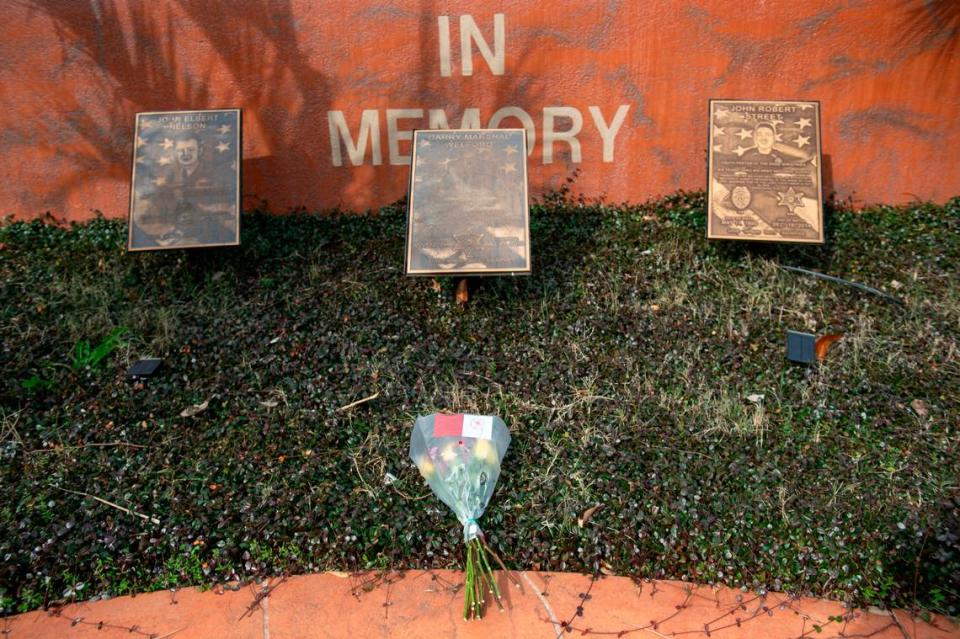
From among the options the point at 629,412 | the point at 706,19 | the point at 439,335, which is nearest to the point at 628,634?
the point at 629,412

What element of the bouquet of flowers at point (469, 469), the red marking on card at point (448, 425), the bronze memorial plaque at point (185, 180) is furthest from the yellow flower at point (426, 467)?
the bronze memorial plaque at point (185, 180)

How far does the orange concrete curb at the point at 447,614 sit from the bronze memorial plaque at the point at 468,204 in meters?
2.03

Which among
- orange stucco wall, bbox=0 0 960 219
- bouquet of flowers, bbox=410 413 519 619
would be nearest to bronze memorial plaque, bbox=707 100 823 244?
orange stucco wall, bbox=0 0 960 219

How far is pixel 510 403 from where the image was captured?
4.31m

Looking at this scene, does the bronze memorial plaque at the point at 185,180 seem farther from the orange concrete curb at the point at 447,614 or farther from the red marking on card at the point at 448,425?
the orange concrete curb at the point at 447,614

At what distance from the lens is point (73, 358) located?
15.5 ft

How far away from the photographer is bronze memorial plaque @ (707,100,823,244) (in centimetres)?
527

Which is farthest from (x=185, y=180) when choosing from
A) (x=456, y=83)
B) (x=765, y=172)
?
(x=765, y=172)

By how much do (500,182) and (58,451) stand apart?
3.15 metres

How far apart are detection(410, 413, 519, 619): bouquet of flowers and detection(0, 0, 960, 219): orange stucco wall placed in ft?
8.74

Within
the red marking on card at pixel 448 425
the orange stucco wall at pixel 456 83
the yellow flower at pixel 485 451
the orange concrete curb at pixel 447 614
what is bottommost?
the orange concrete curb at pixel 447 614

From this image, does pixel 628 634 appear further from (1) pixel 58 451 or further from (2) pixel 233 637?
(1) pixel 58 451

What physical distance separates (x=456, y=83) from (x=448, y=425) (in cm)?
306

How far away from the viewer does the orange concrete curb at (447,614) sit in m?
3.26
